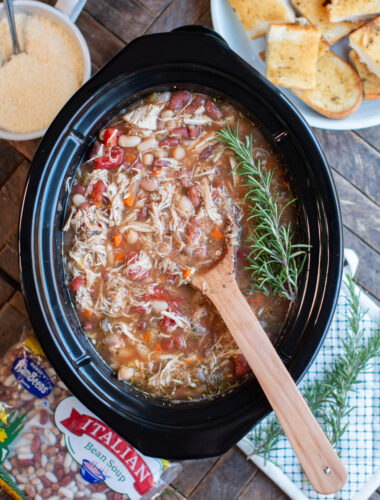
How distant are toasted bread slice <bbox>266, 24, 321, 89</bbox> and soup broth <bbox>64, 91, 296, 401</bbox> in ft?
1.49

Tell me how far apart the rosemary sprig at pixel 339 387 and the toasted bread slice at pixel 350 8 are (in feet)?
3.79

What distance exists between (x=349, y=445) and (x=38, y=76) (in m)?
2.20

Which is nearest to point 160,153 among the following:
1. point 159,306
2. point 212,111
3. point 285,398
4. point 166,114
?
point 166,114

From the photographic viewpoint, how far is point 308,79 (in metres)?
2.33

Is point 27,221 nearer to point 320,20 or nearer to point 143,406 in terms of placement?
point 143,406

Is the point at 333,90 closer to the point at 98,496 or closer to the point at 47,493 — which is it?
the point at 98,496

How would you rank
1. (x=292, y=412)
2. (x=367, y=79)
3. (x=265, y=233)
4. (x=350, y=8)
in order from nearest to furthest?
(x=292, y=412)
(x=265, y=233)
(x=350, y=8)
(x=367, y=79)

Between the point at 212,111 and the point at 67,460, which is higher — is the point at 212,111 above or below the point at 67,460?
above

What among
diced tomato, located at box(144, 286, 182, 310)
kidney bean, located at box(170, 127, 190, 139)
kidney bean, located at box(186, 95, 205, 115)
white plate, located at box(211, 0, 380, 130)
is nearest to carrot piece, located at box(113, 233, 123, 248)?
diced tomato, located at box(144, 286, 182, 310)

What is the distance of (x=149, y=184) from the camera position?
2.03 meters

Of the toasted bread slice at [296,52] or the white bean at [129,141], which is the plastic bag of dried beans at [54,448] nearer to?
the white bean at [129,141]

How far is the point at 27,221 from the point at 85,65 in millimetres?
852

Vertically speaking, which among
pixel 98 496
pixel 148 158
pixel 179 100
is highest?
pixel 179 100

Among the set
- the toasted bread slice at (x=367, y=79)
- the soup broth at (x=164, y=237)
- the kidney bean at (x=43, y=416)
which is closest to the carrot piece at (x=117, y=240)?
the soup broth at (x=164, y=237)
